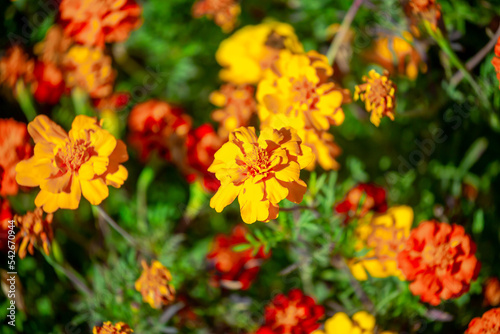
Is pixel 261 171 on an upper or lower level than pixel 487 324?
upper

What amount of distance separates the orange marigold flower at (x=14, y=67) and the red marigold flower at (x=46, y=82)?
0.01 metres

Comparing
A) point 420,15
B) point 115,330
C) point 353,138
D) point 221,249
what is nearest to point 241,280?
point 221,249

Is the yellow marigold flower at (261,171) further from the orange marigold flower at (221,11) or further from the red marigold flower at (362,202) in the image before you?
the orange marigold flower at (221,11)

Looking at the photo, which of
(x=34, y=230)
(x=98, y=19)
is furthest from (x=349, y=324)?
(x=98, y=19)

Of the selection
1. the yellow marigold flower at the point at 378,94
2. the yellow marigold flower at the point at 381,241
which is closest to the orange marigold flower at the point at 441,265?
the yellow marigold flower at the point at 381,241

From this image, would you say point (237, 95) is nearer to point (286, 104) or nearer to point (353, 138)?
point (286, 104)

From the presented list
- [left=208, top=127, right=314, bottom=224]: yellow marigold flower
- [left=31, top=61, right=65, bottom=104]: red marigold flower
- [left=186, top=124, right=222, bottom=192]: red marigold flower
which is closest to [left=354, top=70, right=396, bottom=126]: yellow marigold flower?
[left=208, top=127, right=314, bottom=224]: yellow marigold flower

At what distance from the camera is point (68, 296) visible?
661 mm

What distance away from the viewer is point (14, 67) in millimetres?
682

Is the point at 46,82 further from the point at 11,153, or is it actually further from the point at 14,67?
the point at 11,153

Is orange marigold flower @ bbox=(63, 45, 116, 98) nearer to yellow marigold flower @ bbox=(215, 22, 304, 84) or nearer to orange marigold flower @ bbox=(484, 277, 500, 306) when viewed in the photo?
yellow marigold flower @ bbox=(215, 22, 304, 84)

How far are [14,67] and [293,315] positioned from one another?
20.8 inches

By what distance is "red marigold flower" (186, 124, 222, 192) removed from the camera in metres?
0.63

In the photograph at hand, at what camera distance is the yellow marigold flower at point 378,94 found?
512 millimetres
